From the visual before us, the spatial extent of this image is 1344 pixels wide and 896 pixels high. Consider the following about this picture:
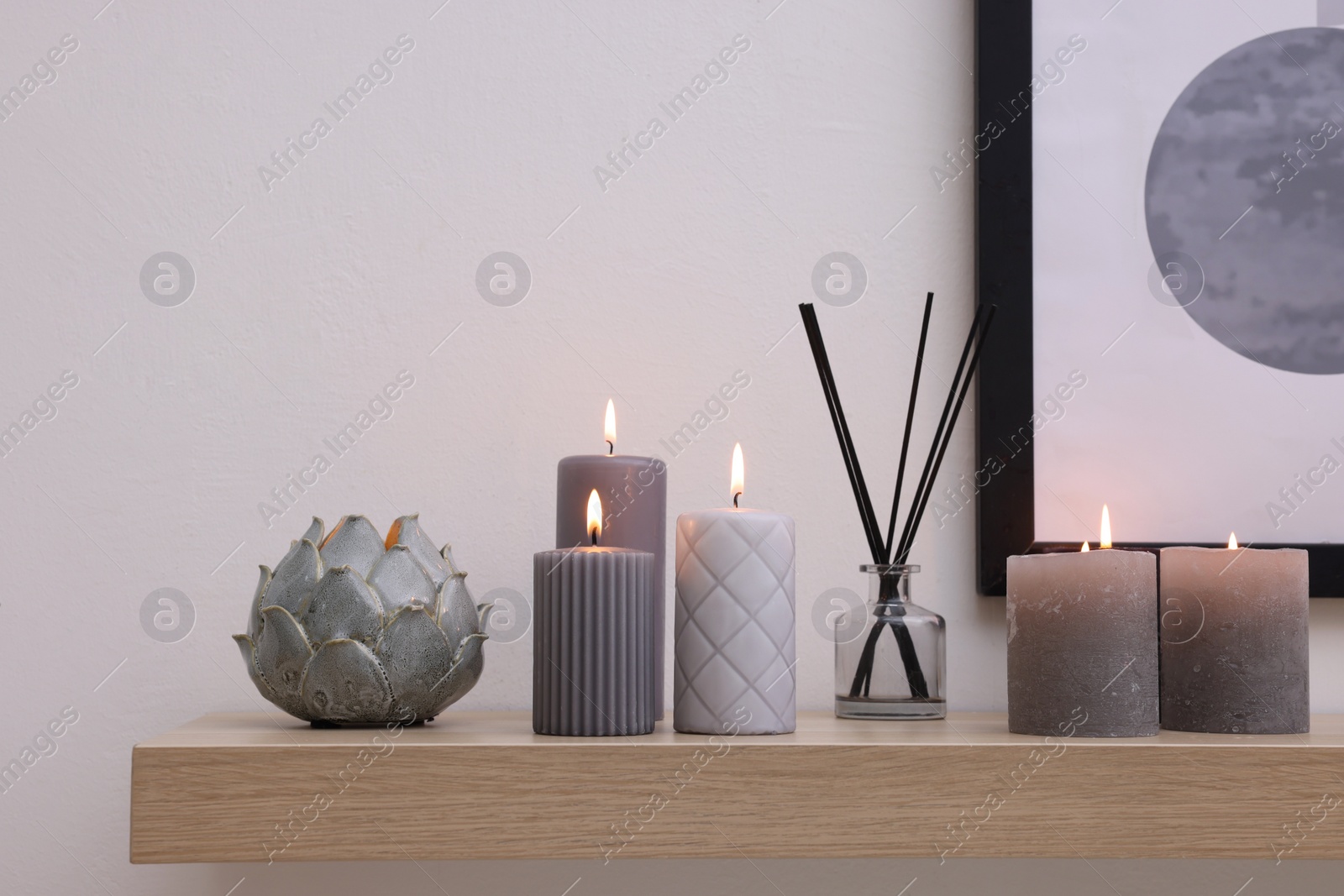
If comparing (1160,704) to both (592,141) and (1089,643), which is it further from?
(592,141)

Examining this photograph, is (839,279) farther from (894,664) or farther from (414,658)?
(414,658)

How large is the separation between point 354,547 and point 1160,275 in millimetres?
576

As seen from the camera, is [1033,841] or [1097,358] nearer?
[1033,841]

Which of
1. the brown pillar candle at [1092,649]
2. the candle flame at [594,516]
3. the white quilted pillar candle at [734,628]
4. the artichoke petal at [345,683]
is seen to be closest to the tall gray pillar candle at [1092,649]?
the brown pillar candle at [1092,649]

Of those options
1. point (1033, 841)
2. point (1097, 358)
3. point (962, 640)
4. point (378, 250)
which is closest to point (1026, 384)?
point (1097, 358)

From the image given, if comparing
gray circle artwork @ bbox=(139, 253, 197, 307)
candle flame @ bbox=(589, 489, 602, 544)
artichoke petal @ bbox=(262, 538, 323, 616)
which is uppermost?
gray circle artwork @ bbox=(139, 253, 197, 307)

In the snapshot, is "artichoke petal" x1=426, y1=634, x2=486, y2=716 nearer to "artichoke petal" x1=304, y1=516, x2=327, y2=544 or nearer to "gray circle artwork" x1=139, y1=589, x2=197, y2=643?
"artichoke petal" x1=304, y1=516, x2=327, y2=544

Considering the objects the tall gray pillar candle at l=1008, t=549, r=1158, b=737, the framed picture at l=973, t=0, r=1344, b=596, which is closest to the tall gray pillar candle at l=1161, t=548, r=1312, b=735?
the tall gray pillar candle at l=1008, t=549, r=1158, b=737

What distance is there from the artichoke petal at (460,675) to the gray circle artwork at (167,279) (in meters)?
0.35

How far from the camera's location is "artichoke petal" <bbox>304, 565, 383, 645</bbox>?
558 millimetres

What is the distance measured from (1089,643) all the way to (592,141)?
0.48 m

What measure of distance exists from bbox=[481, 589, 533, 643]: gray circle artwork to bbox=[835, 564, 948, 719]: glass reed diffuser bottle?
22 centimetres

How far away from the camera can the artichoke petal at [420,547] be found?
0.60 meters

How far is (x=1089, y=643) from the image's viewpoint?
1.85ft
